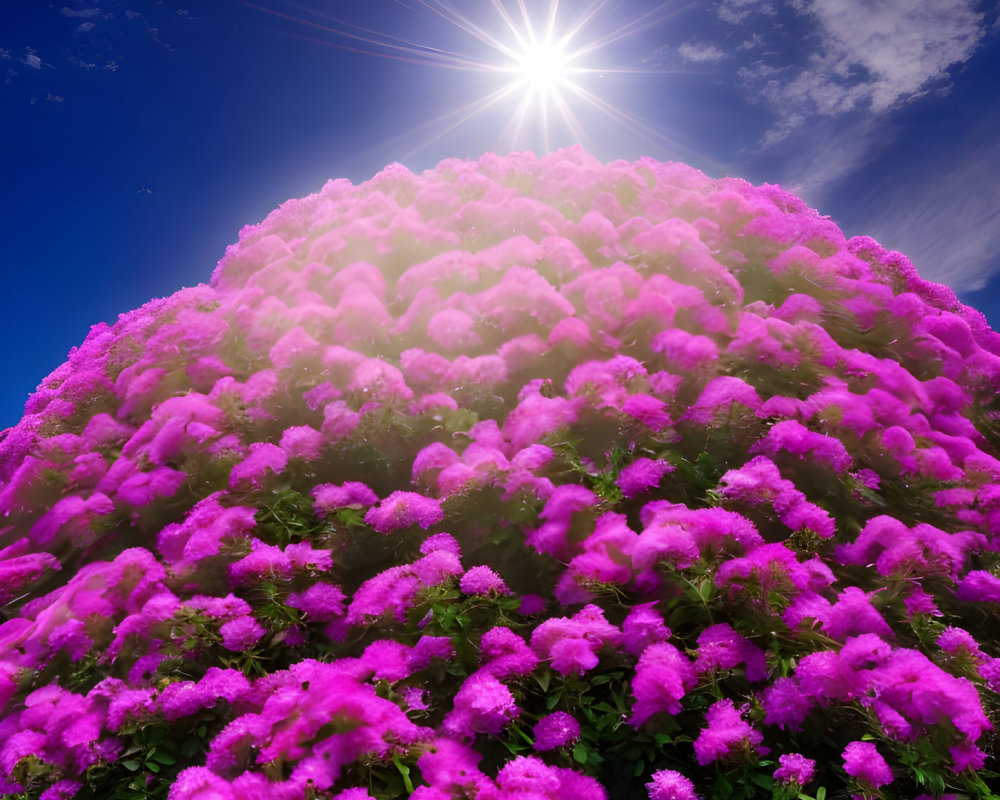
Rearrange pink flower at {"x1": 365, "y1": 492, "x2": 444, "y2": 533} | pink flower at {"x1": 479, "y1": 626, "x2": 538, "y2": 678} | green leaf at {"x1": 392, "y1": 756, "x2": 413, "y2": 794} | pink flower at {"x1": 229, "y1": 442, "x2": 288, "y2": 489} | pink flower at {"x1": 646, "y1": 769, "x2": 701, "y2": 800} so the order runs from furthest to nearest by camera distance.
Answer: pink flower at {"x1": 229, "y1": 442, "x2": 288, "y2": 489} < pink flower at {"x1": 365, "y1": 492, "x2": 444, "y2": 533} < pink flower at {"x1": 479, "y1": 626, "x2": 538, "y2": 678} < green leaf at {"x1": 392, "y1": 756, "x2": 413, "y2": 794} < pink flower at {"x1": 646, "y1": 769, "x2": 701, "y2": 800}

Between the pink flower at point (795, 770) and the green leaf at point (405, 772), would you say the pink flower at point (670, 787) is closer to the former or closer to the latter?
the pink flower at point (795, 770)

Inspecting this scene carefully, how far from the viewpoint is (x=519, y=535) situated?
3068 millimetres

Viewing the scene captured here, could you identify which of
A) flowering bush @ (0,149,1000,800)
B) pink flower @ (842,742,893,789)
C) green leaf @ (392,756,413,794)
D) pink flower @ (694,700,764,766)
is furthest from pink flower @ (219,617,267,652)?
pink flower @ (842,742,893,789)

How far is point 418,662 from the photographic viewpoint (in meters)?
2.79

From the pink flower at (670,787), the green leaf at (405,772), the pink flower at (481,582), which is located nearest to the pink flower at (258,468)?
the pink flower at (481,582)

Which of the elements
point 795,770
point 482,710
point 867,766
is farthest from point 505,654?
point 867,766

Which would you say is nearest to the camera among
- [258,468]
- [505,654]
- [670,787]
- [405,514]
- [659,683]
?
[670,787]

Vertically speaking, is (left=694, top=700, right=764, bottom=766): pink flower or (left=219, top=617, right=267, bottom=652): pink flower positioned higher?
(left=219, top=617, right=267, bottom=652): pink flower

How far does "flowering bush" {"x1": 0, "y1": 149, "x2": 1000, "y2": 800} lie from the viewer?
2625mm

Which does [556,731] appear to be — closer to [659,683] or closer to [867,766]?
[659,683]

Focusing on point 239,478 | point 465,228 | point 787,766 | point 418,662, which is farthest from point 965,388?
point 239,478

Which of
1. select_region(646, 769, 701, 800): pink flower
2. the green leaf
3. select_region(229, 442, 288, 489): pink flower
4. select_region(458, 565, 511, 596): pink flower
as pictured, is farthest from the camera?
select_region(229, 442, 288, 489): pink flower

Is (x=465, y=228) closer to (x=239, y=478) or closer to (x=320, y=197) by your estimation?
(x=320, y=197)

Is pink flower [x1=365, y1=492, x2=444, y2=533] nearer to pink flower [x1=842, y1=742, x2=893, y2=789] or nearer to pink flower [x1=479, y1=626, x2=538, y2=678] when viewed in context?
pink flower [x1=479, y1=626, x2=538, y2=678]
